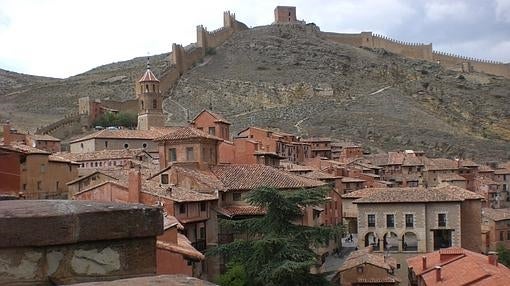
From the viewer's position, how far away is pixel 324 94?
10619 centimetres

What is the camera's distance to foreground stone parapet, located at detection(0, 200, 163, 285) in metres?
3.85

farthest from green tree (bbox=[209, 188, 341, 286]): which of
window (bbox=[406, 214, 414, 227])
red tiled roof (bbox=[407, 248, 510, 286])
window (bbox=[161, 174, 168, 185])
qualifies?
window (bbox=[406, 214, 414, 227])

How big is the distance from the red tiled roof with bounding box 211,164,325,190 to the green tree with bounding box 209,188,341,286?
6.75 meters

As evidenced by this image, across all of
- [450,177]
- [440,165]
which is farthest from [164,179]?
[440,165]

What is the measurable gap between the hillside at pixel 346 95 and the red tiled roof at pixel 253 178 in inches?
1910

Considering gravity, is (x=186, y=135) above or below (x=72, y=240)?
above

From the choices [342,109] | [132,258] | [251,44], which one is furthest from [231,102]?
[132,258]

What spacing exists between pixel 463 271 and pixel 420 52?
120 meters

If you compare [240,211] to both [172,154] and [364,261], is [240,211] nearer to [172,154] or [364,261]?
[172,154]

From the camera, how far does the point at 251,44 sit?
121312 mm

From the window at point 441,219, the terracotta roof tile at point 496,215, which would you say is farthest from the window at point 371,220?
the terracotta roof tile at point 496,215

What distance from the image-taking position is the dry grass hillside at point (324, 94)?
295 feet

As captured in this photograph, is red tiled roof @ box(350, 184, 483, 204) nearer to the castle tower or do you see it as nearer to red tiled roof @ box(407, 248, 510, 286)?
red tiled roof @ box(407, 248, 510, 286)

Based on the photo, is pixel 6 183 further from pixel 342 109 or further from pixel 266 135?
pixel 342 109
